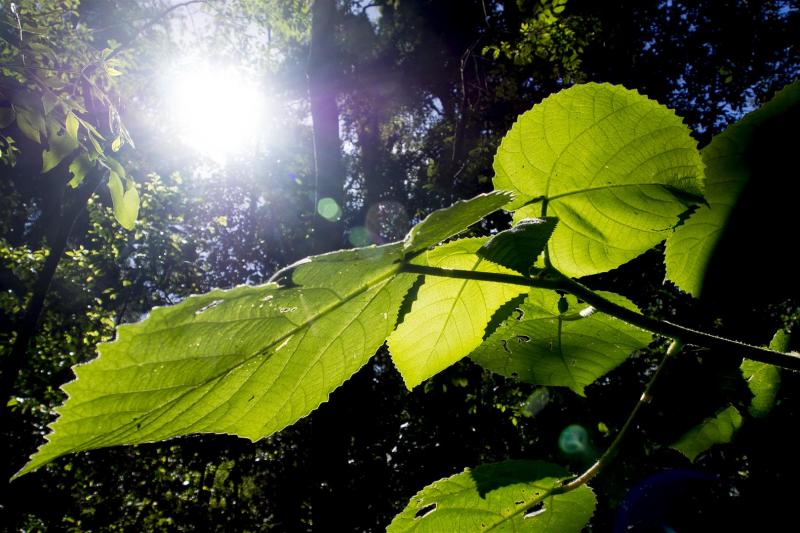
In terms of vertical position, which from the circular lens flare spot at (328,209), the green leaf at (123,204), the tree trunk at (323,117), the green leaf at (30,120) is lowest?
the green leaf at (123,204)

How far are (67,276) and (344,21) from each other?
9.69 meters

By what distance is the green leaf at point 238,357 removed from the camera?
1.24ft

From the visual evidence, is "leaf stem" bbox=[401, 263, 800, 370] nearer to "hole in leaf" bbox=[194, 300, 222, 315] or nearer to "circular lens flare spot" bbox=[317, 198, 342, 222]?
"hole in leaf" bbox=[194, 300, 222, 315]

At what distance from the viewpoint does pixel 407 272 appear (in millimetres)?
Result: 420

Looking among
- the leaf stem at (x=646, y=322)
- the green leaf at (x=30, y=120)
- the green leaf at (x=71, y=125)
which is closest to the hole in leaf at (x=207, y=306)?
the leaf stem at (x=646, y=322)

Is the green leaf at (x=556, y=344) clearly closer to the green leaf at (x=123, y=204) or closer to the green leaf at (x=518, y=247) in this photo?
the green leaf at (x=518, y=247)

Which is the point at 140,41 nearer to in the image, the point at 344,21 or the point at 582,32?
the point at 344,21

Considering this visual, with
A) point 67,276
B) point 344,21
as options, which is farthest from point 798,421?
point 344,21

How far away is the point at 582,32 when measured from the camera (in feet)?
23.5

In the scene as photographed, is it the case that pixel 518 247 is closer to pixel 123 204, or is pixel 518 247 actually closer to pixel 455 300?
pixel 455 300

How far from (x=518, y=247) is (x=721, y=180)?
1.06 ft

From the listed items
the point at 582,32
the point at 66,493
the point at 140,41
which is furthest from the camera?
the point at 66,493

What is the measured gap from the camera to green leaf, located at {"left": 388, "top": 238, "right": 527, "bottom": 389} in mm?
501

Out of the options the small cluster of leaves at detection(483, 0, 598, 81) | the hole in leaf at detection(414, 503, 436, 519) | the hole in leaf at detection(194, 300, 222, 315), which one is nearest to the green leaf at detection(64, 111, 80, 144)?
the hole in leaf at detection(414, 503, 436, 519)
